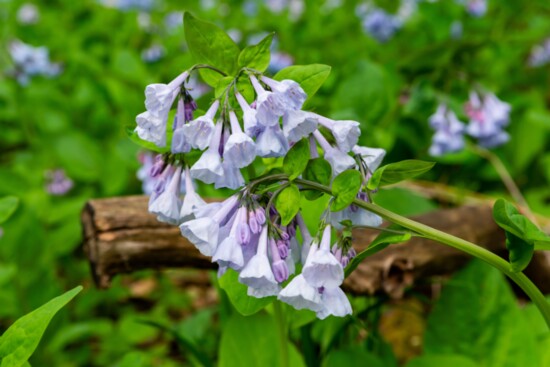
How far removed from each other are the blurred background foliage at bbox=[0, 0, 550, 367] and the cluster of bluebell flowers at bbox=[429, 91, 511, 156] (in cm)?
8

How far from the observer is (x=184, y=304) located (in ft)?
A: 9.05

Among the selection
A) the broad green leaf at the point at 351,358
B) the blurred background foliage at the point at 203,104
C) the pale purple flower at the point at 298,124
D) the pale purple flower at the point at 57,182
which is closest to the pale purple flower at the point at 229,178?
the pale purple flower at the point at 298,124

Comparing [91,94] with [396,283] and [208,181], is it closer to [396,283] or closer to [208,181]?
[396,283]

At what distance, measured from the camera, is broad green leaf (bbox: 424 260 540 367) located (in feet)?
5.66

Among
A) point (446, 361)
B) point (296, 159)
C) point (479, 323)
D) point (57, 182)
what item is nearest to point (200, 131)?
point (296, 159)

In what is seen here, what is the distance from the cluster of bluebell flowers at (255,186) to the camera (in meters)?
1.01

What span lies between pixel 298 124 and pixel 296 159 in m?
0.08

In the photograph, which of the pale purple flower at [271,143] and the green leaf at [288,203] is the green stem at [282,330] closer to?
the green leaf at [288,203]

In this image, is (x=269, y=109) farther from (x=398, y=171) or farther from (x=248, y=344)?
(x=248, y=344)

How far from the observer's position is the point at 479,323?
1794 mm

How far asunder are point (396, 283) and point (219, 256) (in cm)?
86

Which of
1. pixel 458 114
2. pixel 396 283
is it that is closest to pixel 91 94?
pixel 458 114

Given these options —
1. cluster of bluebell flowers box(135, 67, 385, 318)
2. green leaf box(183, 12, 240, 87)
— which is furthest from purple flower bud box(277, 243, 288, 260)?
green leaf box(183, 12, 240, 87)

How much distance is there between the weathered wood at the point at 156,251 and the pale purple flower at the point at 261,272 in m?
0.73
